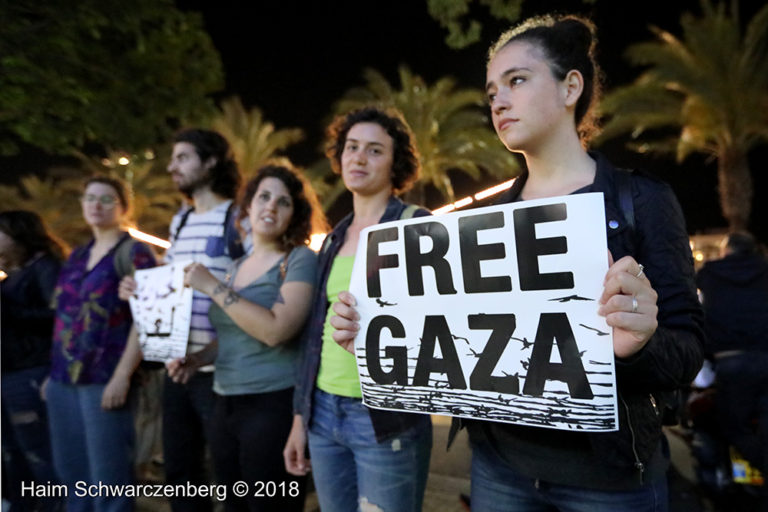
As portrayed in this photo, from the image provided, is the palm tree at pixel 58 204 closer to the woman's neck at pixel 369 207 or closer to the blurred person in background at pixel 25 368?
the blurred person in background at pixel 25 368

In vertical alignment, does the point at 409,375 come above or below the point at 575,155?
below

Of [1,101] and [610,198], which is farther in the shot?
[1,101]

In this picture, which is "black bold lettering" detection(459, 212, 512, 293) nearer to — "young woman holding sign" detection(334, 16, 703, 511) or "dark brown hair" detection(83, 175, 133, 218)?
"young woman holding sign" detection(334, 16, 703, 511)

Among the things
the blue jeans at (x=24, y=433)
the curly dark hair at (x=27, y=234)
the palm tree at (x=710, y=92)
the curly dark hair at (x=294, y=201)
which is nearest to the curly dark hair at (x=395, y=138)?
the curly dark hair at (x=294, y=201)

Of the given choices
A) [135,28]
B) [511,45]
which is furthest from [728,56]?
[511,45]

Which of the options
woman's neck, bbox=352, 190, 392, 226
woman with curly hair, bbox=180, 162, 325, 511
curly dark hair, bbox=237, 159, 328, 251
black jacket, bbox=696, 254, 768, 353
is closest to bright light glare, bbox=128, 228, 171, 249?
curly dark hair, bbox=237, 159, 328, 251

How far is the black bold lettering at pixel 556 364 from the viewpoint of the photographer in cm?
121

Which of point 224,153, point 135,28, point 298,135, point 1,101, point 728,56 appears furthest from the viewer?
point 298,135

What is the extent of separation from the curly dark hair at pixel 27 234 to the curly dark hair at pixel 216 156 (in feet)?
4.00

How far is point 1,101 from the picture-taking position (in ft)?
15.3

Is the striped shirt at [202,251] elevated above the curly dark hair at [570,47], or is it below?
below

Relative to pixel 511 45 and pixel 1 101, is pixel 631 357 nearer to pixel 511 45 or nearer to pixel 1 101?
pixel 511 45

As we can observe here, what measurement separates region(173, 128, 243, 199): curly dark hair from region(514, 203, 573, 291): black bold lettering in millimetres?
2199

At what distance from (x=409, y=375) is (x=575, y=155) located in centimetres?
74
